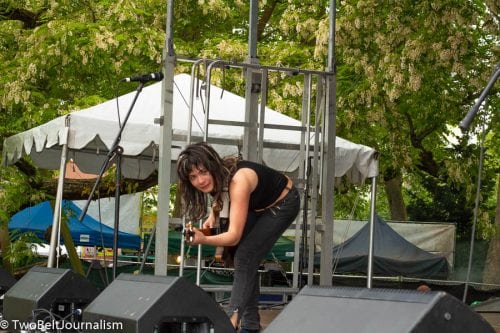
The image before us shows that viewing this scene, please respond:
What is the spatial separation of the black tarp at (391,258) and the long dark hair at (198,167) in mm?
13208

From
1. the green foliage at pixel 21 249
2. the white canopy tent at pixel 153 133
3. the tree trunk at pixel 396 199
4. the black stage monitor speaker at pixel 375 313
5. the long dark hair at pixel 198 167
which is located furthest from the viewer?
the tree trunk at pixel 396 199

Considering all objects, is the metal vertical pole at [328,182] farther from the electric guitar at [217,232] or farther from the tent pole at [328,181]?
the electric guitar at [217,232]

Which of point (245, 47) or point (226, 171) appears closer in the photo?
point (226, 171)

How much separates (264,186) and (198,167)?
0.55 meters

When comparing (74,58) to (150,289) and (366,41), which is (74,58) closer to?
(366,41)

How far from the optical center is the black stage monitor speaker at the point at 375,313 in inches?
143

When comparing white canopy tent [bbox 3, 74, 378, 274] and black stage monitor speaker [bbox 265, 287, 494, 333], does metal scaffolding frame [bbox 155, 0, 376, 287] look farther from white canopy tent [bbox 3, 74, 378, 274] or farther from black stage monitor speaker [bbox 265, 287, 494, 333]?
black stage monitor speaker [bbox 265, 287, 494, 333]

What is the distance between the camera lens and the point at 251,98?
31.7 ft

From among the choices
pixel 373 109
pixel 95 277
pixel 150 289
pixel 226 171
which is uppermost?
pixel 373 109

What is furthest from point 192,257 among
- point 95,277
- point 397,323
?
point 397,323

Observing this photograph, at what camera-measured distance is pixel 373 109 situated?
1572cm

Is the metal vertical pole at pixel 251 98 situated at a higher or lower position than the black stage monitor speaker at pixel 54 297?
higher

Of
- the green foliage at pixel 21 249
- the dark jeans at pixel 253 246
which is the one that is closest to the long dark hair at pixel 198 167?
the dark jeans at pixel 253 246

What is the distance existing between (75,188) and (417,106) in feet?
18.9
